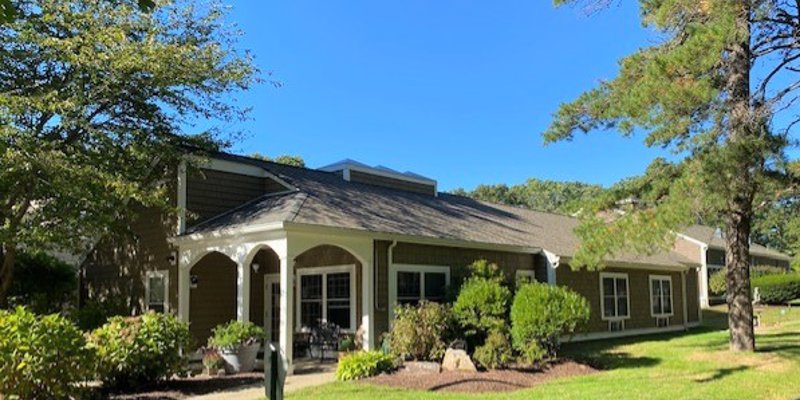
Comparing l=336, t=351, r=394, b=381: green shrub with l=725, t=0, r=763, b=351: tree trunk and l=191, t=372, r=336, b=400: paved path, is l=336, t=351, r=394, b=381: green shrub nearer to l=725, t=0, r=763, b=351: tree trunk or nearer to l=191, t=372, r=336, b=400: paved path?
l=191, t=372, r=336, b=400: paved path

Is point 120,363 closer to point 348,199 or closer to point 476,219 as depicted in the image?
point 348,199

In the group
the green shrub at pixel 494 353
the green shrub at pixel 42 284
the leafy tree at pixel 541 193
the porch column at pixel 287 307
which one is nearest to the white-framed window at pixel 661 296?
the green shrub at pixel 494 353

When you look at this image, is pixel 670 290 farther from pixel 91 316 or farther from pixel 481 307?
pixel 91 316

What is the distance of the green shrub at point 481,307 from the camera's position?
1354 cm

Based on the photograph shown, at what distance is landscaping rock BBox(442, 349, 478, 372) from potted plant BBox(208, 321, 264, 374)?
144 inches

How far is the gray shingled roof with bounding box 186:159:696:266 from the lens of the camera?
14.1 m

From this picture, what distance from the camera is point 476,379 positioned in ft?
36.6

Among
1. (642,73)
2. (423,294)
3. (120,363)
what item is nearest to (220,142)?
(423,294)

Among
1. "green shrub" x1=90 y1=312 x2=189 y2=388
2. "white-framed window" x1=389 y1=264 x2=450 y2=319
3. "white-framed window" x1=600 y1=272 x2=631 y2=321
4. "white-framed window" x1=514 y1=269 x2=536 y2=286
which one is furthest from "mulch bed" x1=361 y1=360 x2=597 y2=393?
"white-framed window" x1=600 y1=272 x2=631 y2=321

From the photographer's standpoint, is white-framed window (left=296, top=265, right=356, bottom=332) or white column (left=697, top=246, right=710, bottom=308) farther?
white column (left=697, top=246, right=710, bottom=308)

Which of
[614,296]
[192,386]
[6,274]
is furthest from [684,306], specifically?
[6,274]

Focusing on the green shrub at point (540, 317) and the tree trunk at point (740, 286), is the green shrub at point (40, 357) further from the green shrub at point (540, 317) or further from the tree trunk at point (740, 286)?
the tree trunk at point (740, 286)

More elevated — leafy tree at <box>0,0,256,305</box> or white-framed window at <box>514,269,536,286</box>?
leafy tree at <box>0,0,256,305</box>

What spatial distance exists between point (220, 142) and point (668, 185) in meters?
10.1
